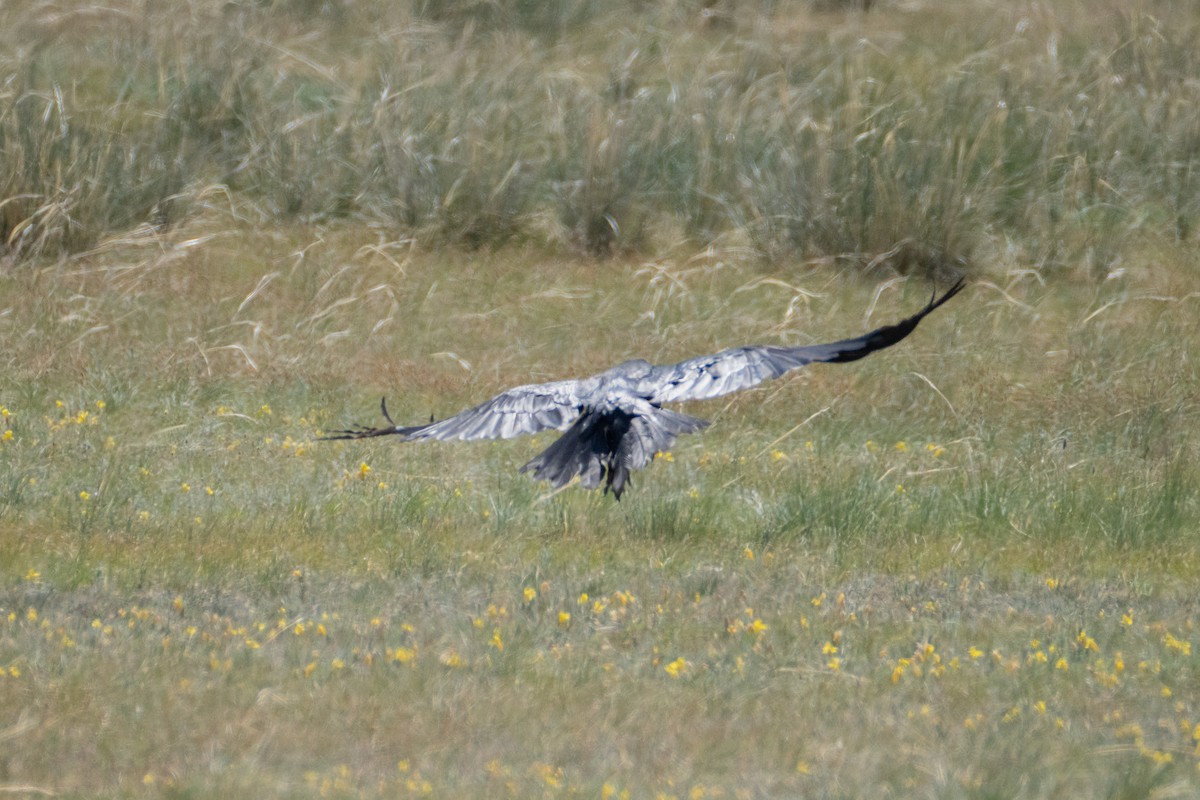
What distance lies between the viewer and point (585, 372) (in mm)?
10758

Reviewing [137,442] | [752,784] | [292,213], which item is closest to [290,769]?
[752,784]

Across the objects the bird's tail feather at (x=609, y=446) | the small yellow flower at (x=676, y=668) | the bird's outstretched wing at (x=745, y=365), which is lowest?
the bird's tail feather at (x=609, y=446)

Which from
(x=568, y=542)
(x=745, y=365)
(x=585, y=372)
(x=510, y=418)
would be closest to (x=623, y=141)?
(x=585, y=372)

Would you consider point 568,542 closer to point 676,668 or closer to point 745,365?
point 745,365

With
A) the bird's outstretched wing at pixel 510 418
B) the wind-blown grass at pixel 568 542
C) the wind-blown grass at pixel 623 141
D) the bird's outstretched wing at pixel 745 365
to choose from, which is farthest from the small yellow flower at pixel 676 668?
the wind-blown grass at pixel 623 141

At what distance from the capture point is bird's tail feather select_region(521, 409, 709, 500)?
7.15 m

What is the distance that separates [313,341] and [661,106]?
12.3 feet

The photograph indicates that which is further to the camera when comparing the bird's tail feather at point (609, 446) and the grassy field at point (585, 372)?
the bird's tail feather at point (609, 446)

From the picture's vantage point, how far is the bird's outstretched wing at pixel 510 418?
7.16 m

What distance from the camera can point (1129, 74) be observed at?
14.5 metres

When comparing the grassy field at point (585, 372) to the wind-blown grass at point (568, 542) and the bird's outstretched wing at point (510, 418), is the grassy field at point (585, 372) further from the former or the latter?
the bird's outstretched wing at point (510, 418)

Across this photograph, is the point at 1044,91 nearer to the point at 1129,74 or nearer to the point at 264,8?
the point at 1129,74

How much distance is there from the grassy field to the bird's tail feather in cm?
38

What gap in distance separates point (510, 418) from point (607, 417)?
0.41 meters
